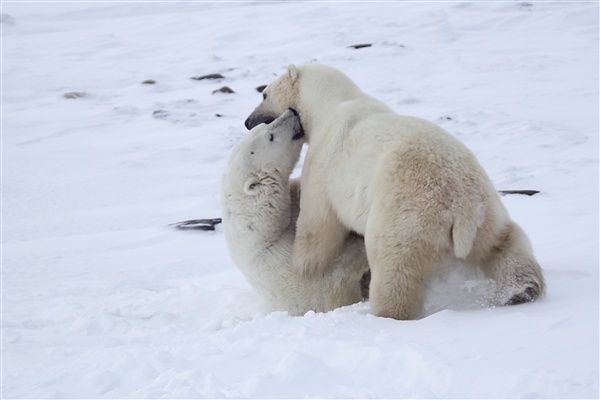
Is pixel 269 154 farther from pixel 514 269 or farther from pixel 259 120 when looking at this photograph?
pixel 514 269

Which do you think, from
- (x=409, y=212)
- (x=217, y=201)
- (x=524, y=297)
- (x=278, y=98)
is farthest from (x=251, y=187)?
(x=217, y=201)

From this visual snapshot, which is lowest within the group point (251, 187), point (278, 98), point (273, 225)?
point (273, 225)

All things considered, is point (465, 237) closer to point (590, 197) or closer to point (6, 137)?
point (590, 197)

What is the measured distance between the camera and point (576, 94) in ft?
Result: 34.3

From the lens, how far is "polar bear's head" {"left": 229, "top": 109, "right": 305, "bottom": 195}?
14.5 ft

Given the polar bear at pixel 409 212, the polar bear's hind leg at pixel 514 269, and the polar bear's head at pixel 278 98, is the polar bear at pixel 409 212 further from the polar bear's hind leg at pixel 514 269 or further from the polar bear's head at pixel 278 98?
the polar bear's head at pixel 278 98

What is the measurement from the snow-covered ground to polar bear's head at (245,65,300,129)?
3.83ft

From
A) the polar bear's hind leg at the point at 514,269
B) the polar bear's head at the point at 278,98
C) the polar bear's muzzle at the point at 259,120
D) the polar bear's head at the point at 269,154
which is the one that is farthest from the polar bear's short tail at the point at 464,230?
the polar bear's muzzle at the point at 259,120

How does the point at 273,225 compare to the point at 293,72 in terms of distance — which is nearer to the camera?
the point at 273,225

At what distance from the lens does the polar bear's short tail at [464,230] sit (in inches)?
127

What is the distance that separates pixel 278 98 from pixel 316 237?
1.22m

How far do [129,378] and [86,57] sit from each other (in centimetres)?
1462

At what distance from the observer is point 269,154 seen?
176 inches

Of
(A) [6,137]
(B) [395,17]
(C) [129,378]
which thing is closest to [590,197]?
(C) [129,378]
